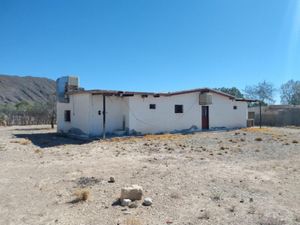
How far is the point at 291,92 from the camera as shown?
66.4 meters

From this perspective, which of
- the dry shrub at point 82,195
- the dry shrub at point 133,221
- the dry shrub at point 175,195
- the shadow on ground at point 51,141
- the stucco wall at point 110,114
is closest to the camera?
→ the dry shrub at point 133,221

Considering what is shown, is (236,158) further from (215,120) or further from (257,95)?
(257,95)

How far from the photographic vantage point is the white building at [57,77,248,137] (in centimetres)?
1967

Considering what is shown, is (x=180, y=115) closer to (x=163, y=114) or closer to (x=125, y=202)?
(x=163, y=114)

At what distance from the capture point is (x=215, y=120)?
84.2 feet

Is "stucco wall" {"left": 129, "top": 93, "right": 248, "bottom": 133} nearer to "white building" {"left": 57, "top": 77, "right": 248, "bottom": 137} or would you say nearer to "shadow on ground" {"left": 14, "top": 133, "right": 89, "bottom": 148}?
"white building" {"left": 57, "top": 77, "right": 248, "bottom": 137}

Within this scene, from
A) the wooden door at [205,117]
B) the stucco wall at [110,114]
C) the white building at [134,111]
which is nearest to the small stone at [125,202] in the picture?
the white building at [134,111]

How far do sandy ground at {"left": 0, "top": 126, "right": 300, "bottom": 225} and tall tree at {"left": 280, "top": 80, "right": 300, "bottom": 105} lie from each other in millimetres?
56832

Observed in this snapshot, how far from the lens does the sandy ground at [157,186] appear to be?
17.9 feet

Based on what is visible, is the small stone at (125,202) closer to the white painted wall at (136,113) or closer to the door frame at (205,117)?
the white painted wall at (136,113)

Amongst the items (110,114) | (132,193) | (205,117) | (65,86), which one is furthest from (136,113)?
(132,193)

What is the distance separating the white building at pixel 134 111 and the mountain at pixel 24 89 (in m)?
56.8

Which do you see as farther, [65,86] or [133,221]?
[65,86]

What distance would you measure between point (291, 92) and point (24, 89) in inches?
2709
